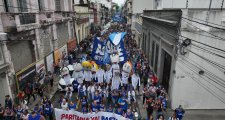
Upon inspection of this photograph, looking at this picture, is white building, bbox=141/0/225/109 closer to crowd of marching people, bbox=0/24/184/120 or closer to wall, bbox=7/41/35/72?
crowd of marching people, bbox=0/24/184/120

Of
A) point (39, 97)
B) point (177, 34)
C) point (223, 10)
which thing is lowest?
point (39, 97)

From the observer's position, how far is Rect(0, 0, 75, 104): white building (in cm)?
1273

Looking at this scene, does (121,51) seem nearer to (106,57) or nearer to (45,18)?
(106,57)

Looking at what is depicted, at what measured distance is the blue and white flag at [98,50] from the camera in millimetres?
18453

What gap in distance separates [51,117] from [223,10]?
1123cm

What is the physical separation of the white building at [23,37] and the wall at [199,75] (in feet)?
32.6

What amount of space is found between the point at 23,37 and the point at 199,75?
12.2m

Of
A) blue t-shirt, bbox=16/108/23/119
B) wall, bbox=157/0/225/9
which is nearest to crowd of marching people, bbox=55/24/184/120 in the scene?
blue t-shirt, bbox=16/108/23/119

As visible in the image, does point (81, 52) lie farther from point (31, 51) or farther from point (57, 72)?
point (31, 51)

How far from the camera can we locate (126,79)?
15367 millimetres

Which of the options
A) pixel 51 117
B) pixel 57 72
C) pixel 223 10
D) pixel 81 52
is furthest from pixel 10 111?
pixel 81 52

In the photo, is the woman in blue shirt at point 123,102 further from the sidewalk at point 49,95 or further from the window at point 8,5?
the window at point 8,5

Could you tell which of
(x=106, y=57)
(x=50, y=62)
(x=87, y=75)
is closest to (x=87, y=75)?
(x=87, y=75)

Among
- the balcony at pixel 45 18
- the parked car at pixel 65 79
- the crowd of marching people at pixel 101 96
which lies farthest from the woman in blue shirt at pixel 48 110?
the balcony at pixel 45 18
